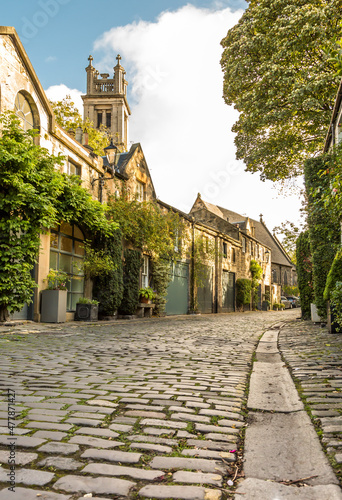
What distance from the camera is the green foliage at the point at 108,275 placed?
48.0 ft

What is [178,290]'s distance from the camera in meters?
21.8

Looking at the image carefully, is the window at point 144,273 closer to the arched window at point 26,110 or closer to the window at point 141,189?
the window at point 141,189

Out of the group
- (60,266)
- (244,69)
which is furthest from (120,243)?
(244,69)

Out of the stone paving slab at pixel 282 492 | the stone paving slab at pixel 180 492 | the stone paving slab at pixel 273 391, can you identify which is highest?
the stone paving slab at pixel 282 492

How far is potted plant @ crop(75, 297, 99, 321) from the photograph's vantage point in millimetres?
13719

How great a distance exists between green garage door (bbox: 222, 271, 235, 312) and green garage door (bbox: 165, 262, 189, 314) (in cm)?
660

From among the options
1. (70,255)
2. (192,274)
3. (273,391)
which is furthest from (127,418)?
(192,274)

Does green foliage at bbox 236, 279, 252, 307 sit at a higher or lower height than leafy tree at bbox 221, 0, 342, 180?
Answer: lower

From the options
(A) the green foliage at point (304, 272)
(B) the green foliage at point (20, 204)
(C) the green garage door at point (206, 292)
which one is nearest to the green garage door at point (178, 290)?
(C) the green garage door at point (206, 292)

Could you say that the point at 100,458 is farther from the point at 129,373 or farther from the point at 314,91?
the point at 314,91

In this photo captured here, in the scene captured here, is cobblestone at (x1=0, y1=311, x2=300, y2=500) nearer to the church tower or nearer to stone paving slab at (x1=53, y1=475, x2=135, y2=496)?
stone paving slab at (x1=53, y1=475, x2=135, y2=496)

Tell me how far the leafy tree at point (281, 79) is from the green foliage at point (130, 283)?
6.64 m

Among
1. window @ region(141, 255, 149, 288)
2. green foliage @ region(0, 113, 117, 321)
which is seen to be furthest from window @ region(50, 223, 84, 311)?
window @ region(141, 255, 149, 288)

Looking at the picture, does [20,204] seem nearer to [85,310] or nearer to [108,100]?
[85,310]
